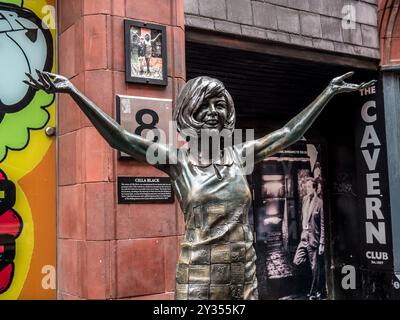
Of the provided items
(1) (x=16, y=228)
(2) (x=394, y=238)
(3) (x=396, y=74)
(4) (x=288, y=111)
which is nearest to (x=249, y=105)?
(4) (x=288, y=111)

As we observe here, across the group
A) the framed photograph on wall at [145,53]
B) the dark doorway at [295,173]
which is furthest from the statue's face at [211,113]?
the dark doorway at [295,173]

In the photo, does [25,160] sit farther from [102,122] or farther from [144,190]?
[102,122]

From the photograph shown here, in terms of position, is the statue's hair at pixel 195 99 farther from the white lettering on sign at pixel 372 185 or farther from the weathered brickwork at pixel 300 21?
the white lettering on sign at pixel 372 185

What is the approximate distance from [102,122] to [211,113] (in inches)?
22.9

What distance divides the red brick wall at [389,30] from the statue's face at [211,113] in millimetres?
5986

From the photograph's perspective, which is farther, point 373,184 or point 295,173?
point 295,173

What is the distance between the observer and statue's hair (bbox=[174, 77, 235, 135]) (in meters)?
2.75

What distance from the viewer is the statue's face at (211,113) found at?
109 inches

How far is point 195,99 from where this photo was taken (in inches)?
108

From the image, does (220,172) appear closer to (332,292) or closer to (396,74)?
(396,74)

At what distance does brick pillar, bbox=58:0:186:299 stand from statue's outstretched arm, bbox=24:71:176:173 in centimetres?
223

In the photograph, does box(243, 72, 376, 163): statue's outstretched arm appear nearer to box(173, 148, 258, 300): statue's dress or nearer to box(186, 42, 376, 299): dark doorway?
box(173, 148, 258, 300): statue's dress

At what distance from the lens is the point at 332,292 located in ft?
29.7

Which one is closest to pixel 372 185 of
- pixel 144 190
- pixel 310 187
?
pixel 310 187
